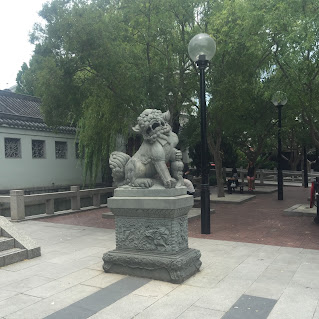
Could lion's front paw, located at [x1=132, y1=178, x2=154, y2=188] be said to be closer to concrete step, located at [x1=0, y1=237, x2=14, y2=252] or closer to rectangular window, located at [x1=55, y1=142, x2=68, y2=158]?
concrete step, located at [x1=0, y1=237, x2=14, y2=252]

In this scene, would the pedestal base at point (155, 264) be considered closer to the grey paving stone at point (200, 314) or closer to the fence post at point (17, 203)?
the grey paving stone at point (200, 314)

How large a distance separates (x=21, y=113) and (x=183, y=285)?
16864mm

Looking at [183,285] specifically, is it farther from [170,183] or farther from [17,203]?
[17,203]

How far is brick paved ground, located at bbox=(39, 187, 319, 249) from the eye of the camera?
25.4ft

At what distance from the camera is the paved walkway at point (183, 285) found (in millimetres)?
3990

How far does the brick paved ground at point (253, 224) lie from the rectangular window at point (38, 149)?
310 inches

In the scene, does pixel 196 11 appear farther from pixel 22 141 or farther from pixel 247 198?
pixel 22 141

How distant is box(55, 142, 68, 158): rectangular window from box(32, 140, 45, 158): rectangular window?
0.96 m

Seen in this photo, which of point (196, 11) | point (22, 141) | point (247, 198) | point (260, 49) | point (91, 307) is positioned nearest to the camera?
point (91, 307)

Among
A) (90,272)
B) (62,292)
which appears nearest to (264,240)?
(90,272)

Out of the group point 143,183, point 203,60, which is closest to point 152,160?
point 143,183

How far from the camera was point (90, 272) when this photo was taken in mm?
5465

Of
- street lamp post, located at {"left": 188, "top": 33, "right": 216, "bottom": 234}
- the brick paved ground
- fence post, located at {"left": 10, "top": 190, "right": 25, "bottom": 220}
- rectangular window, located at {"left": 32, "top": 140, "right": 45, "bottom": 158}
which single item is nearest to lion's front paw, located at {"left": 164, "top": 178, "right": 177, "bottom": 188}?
street lamp post, located at {"left": 188, "top": 33, "right": 216, "bottom": 234}

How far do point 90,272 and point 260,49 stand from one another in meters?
8.08
